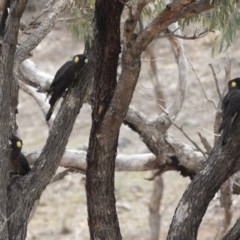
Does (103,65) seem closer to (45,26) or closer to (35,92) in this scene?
(45,26)

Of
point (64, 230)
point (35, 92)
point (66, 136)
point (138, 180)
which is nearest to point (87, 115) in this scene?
point (138, 180)

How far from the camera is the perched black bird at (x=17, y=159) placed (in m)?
6.12

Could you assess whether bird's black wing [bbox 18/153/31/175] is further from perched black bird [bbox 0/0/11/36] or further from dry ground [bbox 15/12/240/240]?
dry ground [bbox 15/12/240/240]

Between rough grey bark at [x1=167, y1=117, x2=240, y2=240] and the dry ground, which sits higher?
the dry ground

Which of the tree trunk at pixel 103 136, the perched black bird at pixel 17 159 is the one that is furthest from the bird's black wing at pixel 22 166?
the tree trunk at pixel 103 136

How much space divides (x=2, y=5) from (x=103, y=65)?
0.96 metres

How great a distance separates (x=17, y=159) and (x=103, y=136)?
0.76 meters

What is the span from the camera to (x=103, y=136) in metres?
5.88

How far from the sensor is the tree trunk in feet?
19.0

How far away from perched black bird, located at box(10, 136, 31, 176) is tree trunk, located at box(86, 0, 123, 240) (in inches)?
21.6

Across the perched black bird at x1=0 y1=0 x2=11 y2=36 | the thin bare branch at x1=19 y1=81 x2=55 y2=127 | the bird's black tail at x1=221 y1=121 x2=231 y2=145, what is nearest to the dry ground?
the thin bare branch at x1=19 y1=81 x2=55 y2=127

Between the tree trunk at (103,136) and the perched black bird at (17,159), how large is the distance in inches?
21.6

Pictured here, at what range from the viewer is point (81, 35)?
763 cm

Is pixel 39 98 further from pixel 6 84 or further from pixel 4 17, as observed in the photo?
pixel 6 84
